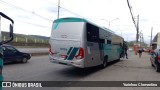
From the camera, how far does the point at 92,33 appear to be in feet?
43.5

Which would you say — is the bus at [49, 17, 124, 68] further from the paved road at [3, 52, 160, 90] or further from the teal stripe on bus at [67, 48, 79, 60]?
the paved road at [3, 52, 160, 90]

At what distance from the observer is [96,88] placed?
905cm

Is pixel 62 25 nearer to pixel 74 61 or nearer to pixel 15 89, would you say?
pixel 74 61

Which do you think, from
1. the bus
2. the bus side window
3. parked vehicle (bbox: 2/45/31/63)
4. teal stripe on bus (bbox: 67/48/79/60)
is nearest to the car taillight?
the bus

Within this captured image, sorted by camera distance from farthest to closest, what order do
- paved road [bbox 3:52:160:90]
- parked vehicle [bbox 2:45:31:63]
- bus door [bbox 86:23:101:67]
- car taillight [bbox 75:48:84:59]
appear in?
parked vehicle [bbox 2:45:31:63], bus door [bbox 86:23:101:67], car taillight [bbox 75:48:84:59], paved road [bbox 3:52:160:90]

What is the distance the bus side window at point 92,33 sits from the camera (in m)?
12.6

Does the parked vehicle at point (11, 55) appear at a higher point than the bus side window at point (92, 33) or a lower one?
lower

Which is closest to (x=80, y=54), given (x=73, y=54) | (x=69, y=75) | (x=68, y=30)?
(x=73, y=54)

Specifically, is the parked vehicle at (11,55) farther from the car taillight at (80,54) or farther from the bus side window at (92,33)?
the bus side window at (92,33)

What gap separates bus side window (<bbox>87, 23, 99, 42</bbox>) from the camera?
12.6 metres

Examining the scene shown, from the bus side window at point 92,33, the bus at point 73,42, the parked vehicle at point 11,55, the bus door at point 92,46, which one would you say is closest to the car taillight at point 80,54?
the bus at point 73,42

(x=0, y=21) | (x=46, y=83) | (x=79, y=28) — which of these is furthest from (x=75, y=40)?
(x=0, y=21)

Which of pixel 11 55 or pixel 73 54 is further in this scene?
pixel 11 55

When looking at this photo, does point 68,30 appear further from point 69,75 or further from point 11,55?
point 11,55
